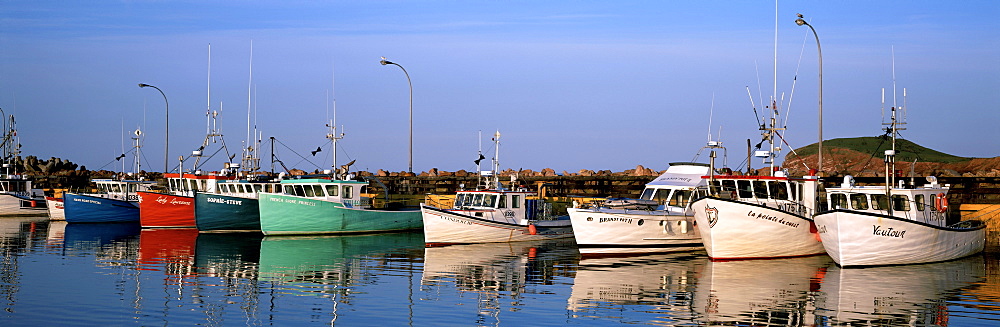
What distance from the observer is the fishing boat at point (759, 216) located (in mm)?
27094

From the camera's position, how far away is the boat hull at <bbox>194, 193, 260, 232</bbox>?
132ft

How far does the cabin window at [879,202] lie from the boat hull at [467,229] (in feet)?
37.1

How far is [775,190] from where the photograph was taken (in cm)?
2972

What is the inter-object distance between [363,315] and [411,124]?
99.5 feet

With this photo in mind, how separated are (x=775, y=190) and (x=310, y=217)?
A: 17993mm

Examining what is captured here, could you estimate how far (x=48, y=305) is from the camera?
1894 cm

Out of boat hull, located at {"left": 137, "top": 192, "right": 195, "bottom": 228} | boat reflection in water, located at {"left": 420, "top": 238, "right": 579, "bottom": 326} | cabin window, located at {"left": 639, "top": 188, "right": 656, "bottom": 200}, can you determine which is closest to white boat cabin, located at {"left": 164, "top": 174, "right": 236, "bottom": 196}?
boat hull, located at {"left": 137, "top": 192, "right": 195, "bottom": 228}

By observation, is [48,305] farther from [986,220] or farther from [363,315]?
[986,220]

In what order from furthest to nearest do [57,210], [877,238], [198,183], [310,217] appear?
1. [57,210]
2. [198,183]
3. [310,217]
4. [877,238]

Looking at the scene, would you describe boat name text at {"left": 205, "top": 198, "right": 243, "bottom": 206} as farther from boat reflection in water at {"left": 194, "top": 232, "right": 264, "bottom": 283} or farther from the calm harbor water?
the calm harbor water

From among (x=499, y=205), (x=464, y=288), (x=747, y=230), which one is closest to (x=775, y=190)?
(x=747, y=230)

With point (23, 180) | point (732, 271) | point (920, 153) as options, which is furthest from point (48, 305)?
point (920, 153)

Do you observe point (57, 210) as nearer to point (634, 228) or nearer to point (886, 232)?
point (634, 228)

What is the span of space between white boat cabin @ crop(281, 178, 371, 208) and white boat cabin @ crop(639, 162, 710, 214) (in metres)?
12.5
